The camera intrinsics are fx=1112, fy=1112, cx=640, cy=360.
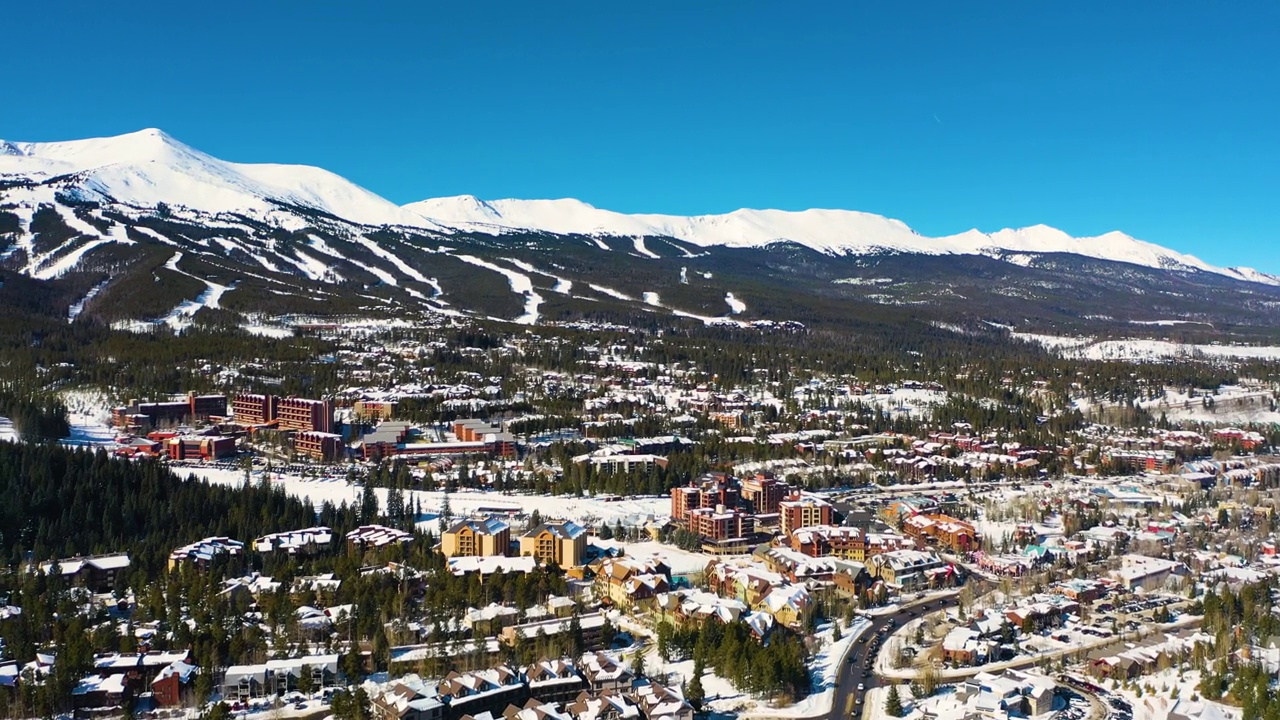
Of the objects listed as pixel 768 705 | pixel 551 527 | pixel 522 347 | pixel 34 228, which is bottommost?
pixel 768 705

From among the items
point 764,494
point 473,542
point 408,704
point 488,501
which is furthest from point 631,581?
point 488,501

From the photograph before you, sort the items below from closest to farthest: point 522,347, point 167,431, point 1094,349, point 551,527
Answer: point 551,527
point 167,431
point 522,347
point 1094,349

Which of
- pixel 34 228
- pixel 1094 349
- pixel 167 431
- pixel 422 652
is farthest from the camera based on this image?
pixel 34 228

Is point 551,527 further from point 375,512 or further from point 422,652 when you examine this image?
point 422,652

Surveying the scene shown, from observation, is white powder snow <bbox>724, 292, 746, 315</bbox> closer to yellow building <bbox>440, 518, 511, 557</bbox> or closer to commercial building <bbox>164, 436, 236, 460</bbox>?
commercial building <bbox>164, 436, 236, 460</bbox>

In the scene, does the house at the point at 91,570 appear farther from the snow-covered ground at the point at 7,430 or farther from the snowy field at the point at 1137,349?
the snowy field at the point at 1137,349

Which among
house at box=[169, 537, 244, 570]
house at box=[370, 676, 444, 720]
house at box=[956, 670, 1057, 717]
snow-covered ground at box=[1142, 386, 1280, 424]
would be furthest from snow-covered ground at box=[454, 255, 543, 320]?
house at box=[956, 670, 1057, 717]

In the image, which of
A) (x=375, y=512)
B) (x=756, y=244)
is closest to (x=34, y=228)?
(x=375, y=512)
